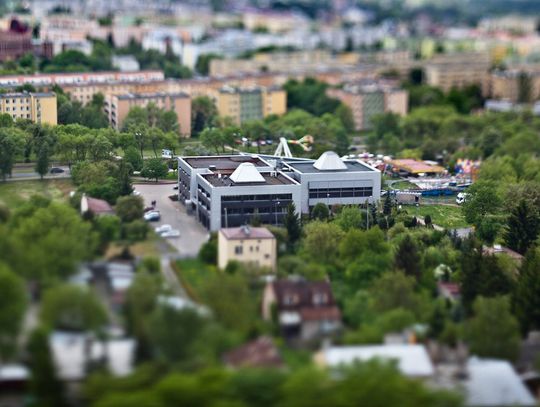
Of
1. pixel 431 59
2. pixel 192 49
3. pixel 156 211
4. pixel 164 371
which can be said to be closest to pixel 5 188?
pixel 156 211

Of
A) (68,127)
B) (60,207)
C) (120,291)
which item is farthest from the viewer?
(68,127)

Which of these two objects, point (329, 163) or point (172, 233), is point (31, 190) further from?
point (329, 163)

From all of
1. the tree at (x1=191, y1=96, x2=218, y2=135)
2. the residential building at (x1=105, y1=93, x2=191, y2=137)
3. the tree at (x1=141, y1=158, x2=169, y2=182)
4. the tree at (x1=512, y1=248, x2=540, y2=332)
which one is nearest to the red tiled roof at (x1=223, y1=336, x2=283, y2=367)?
the tree at (x1=512, y1=248, x2=540, y2=332)

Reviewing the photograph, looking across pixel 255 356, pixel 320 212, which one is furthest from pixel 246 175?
pixel 255 356

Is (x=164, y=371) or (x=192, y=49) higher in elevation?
(x=192, y=49)

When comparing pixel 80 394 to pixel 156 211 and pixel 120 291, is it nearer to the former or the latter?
pixel 120 291

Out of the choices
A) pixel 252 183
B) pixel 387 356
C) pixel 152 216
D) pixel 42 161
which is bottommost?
pixel 387 356

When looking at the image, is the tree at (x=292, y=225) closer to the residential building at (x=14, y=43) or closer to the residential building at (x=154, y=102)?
the residential building at (x=154, y=102)
